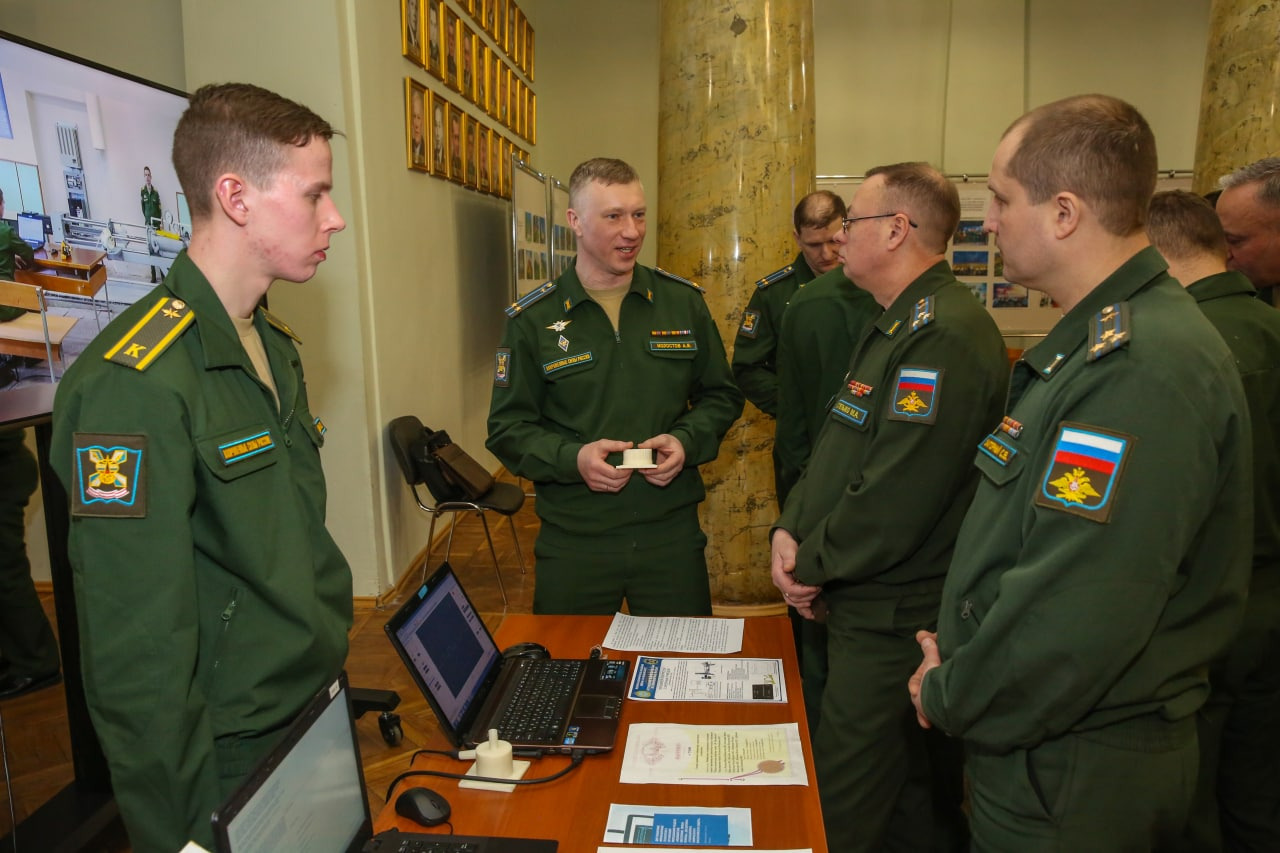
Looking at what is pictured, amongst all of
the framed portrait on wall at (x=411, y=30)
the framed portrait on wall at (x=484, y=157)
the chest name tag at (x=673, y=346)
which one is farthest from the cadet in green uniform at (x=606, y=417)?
the framed portrait on wall at (x=484, y=157)

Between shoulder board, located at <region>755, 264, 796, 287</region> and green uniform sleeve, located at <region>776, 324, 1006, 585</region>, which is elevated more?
shoulder board, located at <region>755, 264, 796, 287</region>

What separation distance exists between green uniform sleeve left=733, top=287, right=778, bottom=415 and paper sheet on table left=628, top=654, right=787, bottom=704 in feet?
6.11

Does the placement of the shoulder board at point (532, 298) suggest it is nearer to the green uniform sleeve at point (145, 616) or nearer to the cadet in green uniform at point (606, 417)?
the cadet in green uniform at point (606, 417)

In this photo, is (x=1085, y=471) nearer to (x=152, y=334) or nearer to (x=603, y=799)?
(x=603, y=799)

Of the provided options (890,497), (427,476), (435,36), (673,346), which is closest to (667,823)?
(890,497)

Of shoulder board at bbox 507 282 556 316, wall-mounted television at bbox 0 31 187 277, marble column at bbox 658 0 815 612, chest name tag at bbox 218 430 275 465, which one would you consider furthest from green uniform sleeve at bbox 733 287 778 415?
chest name tag at bbox 218 430 275 465

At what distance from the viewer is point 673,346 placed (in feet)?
7.79

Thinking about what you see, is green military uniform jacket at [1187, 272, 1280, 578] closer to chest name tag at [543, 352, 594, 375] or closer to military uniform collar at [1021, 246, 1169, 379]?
military uniform collar at [1021, 246, 1169, 379]

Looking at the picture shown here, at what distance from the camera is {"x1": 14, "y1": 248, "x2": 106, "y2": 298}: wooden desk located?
1995 mm

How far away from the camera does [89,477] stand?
3.58ft

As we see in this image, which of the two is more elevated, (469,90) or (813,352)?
(469,90)

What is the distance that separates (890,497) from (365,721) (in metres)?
2.09

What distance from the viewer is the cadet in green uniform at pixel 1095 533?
1083 millimetres

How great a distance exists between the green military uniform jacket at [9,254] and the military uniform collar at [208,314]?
3.12 ft
